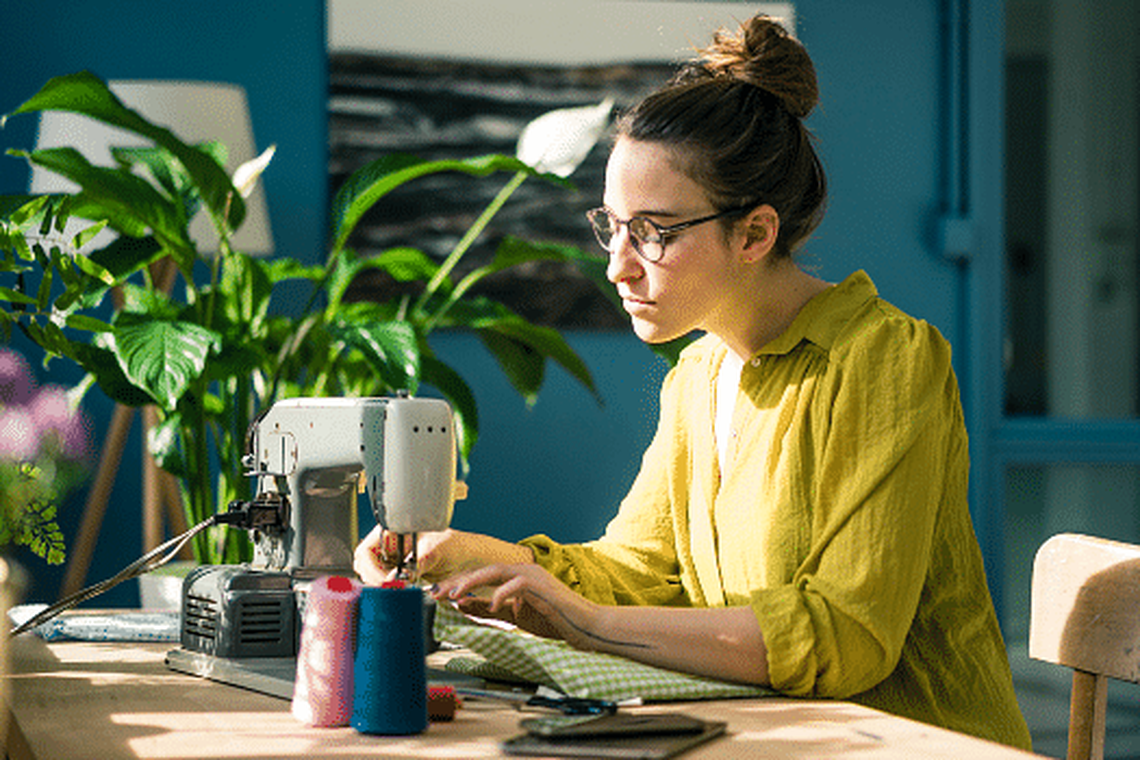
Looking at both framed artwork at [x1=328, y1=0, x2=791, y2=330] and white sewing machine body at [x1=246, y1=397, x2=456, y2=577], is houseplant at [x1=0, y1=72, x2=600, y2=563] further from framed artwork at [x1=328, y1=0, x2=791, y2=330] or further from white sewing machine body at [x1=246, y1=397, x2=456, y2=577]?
framed artwork at [x1=328, y1=0, x2=791, y2=330]

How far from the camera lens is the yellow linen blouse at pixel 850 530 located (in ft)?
3.65

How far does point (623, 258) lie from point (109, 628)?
0.71 meters

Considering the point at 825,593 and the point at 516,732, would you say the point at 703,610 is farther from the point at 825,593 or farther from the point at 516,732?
the point at 516,732

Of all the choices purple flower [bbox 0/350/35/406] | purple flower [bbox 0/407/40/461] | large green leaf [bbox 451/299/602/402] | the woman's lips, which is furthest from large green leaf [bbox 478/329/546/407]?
the woman's lips

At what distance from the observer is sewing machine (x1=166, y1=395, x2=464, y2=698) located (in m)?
1.14

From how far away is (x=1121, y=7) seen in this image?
13.1ft

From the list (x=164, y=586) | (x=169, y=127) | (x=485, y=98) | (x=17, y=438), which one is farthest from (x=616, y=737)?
(x=485, y=98)

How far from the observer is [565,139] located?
225 cm

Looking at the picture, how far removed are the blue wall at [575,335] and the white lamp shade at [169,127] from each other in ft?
1.55

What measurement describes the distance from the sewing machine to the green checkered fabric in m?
0.15

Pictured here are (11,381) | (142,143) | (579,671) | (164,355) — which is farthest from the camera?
(142,143)

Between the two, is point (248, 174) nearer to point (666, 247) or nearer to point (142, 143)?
point (142, 143)

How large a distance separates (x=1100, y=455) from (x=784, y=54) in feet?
9.42

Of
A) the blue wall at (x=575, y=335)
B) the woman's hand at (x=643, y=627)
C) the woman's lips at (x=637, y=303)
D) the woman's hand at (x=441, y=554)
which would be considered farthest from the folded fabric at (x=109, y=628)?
the blue wall at (x=575, y=335)
